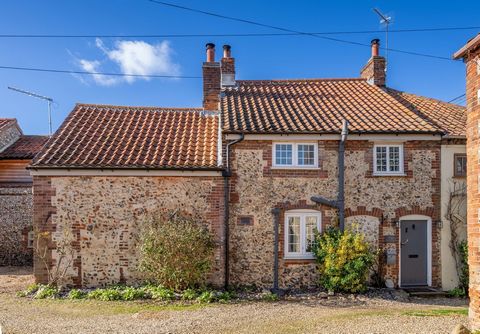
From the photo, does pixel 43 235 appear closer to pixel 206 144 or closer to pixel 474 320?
pixel 206 144

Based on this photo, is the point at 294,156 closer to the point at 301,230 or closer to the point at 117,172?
the point at 301,230

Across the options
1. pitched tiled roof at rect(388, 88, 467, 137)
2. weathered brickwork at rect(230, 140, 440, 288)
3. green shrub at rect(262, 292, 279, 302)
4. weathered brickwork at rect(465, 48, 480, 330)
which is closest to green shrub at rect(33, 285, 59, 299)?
weathered brickwork at rect(230, 140, 440, 288)

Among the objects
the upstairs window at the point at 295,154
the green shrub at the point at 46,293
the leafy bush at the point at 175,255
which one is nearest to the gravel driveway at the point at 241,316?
the green shrub at the point at 46,293

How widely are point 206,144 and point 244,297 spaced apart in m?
5.28

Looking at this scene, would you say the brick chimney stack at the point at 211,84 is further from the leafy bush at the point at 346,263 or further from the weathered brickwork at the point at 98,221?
the leafy bush at the point at 346,263

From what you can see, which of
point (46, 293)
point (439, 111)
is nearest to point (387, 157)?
point (439, 111)

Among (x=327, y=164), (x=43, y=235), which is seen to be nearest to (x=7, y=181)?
(x=43, y=235)

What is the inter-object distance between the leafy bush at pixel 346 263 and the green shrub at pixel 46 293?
7.97 meters

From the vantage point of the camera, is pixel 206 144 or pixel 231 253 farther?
pixel 206 144

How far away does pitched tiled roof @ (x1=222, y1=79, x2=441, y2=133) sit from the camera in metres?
12.2

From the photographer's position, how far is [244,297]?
1103cm

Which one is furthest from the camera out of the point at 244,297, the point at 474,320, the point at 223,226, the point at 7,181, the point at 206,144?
the point at 7,181

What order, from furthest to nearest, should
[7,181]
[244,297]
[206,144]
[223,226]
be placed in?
[7,181] < [206,144] < [223,226] < [244,297]

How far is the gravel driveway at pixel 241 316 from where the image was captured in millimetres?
8305
